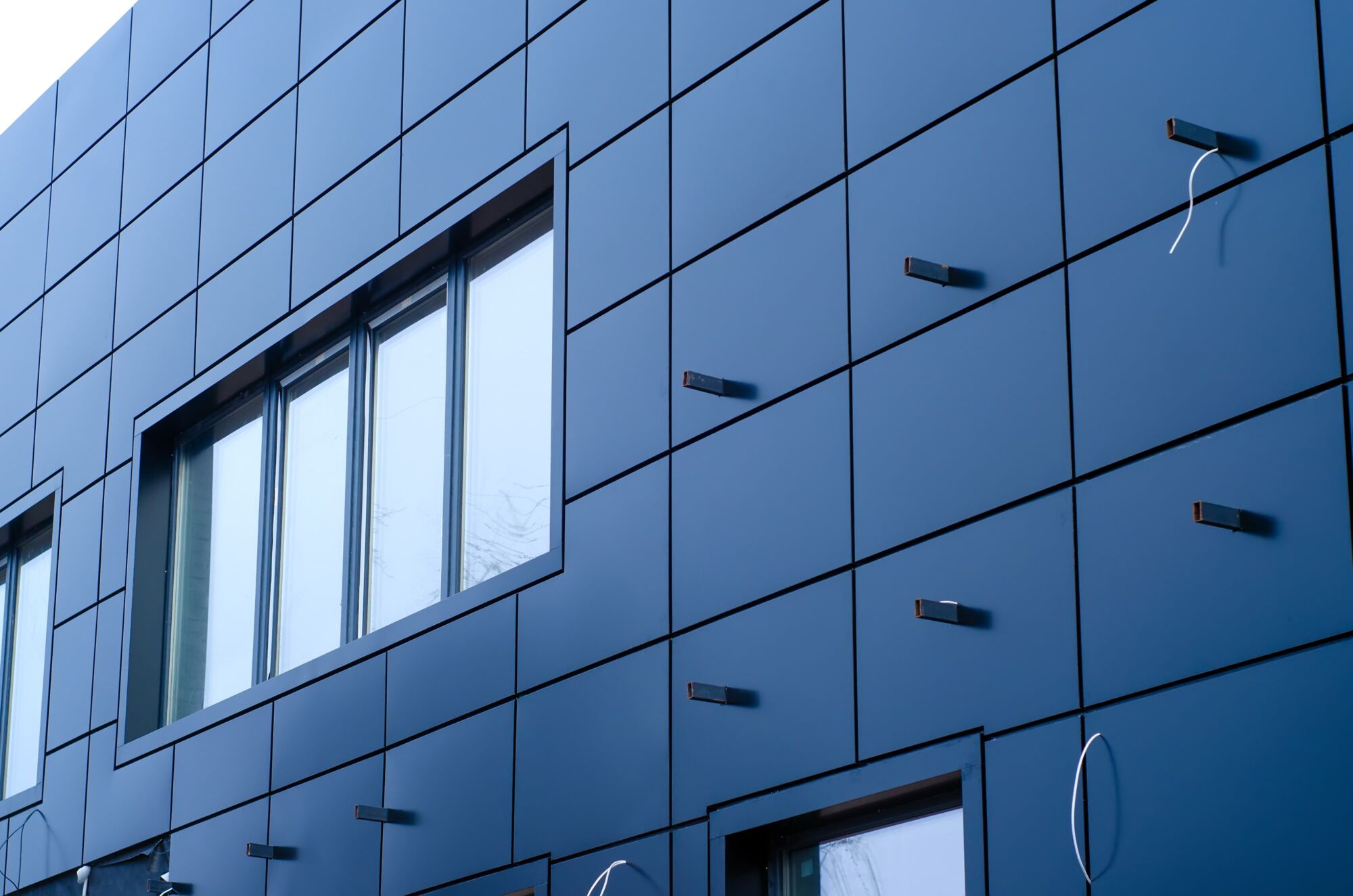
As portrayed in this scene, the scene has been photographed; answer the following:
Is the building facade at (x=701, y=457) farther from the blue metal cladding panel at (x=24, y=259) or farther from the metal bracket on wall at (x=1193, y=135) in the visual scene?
the blue metal cladding panel at (x=24, y=259)

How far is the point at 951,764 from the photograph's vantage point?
9586 millimetres

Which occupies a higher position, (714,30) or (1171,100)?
(714,30)

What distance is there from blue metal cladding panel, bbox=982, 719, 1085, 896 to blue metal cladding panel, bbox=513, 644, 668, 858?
2.59 meters

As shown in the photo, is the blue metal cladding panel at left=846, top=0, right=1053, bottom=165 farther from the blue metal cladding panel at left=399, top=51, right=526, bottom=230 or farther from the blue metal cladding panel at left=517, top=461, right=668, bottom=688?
the blue metal cladding panel at left=399, top=51, right=526, bottom=230

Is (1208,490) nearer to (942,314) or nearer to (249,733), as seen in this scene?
(942,314)

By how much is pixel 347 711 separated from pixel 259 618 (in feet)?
7.65

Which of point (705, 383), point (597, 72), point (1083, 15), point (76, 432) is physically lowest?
point (705, 383)

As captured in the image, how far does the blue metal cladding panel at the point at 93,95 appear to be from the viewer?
19.6 meters

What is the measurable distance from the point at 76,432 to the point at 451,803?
7614 millimetres

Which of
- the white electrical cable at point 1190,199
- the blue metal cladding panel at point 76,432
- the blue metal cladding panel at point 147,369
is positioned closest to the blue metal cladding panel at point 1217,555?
the white electrical cable at point 1190,199

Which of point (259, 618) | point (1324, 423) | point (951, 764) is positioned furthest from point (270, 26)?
point (1324, 423)

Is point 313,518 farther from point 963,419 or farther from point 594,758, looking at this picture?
point 963,419

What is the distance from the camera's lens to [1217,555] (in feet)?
28.0

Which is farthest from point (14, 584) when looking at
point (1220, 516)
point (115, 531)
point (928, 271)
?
point (1220, 516)
